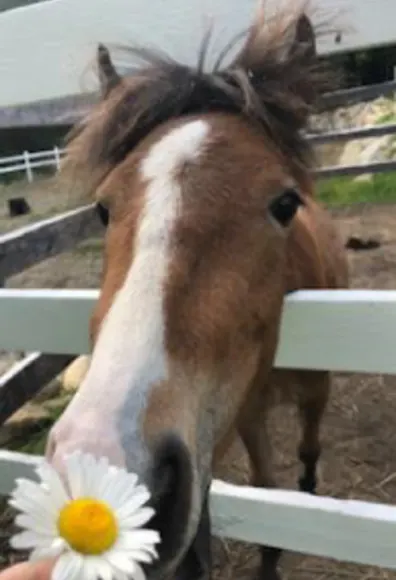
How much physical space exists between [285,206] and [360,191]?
366 inches

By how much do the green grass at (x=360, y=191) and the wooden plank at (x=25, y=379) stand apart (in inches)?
277

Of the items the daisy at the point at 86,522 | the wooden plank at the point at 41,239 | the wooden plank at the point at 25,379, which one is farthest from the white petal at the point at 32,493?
the wooden plank at the point at 25,379

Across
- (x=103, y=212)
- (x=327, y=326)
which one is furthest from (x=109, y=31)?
(x=327, y=326)

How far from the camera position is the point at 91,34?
2.60 metres

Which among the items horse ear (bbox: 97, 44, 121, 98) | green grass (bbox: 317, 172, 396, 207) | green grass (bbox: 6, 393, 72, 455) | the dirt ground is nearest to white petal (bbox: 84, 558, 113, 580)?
horse ear (bbox: 97, 44, 121, 98)

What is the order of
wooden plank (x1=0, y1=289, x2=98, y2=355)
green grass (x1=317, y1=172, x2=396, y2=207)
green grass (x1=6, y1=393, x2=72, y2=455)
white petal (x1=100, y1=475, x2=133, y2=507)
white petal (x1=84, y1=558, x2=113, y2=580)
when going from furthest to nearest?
green grass (x1=317, y1=172, x2=396, y2=207) < green grass (x1=6, y1=393, x2=72, y2=455) < wooden plank (x1=0, y1=289, x2=98, y2=355) < white petal (x1=100, y1=475, x2=133, y2=507) < white petal (x1=84, y1=558, x2=113, y2=580)

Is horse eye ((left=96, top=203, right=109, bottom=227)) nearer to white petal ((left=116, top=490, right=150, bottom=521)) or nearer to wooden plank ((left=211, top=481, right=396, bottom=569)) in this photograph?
wooden plank ((left=211, top=481, right=396, bottom=569))

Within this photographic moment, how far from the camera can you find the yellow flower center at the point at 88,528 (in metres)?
0.98

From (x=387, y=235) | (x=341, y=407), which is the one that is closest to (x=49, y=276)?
(x=387, y=235)

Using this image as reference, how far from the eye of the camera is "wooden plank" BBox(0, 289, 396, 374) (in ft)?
6.27

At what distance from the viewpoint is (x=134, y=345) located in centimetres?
152

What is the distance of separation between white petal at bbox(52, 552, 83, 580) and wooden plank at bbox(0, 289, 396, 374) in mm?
1137

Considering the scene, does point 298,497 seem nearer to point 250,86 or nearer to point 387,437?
point 250,86

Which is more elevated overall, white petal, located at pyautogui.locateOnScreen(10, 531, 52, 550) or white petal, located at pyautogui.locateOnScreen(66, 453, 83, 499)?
white petal, located at pyautogui.locateOnScreen(66, 453, 83, 499)
